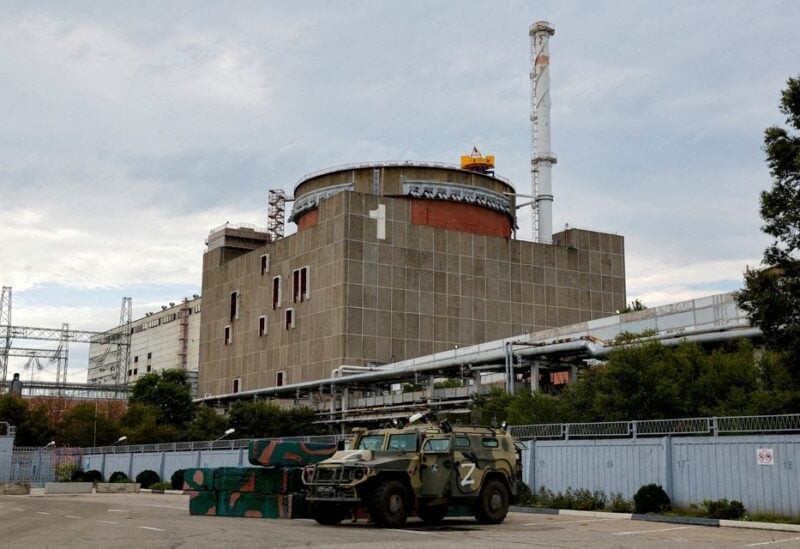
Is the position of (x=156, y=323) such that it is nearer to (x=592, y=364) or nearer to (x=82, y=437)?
(x=82, y=437)

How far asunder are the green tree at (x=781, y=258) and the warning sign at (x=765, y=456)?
315 cm

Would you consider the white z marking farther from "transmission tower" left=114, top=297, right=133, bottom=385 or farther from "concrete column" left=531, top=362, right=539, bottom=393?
"transmission tower" left=114, top=297, right=133, bottom=385

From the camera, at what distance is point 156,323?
527 feet

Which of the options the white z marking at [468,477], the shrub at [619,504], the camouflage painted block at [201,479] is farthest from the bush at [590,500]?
the camouflage painted block at [201,479]

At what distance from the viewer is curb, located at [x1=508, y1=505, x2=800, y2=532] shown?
2139 centimetres

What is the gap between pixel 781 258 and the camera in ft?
83.7

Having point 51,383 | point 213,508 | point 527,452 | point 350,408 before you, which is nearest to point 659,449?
point 527,452

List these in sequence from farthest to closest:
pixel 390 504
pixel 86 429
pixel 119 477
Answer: pixel 86 429
pixel 119 477
pixel 390 504

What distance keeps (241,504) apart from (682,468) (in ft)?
40.5

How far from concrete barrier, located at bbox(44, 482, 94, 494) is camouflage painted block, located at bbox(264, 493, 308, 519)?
83.2ft

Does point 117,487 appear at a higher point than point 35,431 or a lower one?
lower

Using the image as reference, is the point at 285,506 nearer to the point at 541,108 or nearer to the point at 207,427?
the point at 207,427

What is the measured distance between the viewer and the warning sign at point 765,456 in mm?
23148

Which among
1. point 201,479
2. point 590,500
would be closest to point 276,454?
point 201,479
